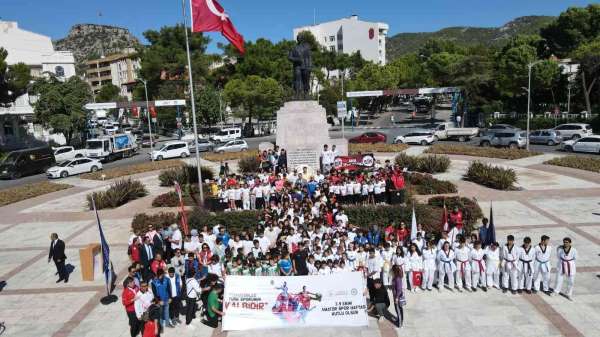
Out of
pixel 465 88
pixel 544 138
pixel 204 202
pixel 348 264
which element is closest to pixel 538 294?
pixel 348 264

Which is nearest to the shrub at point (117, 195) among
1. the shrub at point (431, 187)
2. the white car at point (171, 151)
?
the shrub at point (431, 187)

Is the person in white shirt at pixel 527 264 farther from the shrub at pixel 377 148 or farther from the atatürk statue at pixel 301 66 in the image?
the shrub at pixel 377 148

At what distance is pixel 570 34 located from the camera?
228 ft

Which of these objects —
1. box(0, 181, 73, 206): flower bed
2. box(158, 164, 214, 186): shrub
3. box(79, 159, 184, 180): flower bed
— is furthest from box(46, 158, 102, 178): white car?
box(158, 164, 214, 186): shrub

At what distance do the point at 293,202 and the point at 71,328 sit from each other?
7.47 meters

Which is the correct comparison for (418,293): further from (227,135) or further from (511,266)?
(227,135)

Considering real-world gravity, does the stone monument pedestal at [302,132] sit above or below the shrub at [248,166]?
above

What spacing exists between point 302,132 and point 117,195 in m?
9.39

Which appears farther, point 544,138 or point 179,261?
point 544,138

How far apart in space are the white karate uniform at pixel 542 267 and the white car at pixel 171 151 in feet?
108

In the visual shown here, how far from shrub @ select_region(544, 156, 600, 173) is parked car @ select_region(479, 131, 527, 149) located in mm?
8289

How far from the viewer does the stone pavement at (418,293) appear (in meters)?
9.60

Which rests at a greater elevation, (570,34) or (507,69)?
(570,34)

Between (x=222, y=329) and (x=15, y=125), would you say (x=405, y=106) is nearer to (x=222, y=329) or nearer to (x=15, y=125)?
(x=15, y=125)
